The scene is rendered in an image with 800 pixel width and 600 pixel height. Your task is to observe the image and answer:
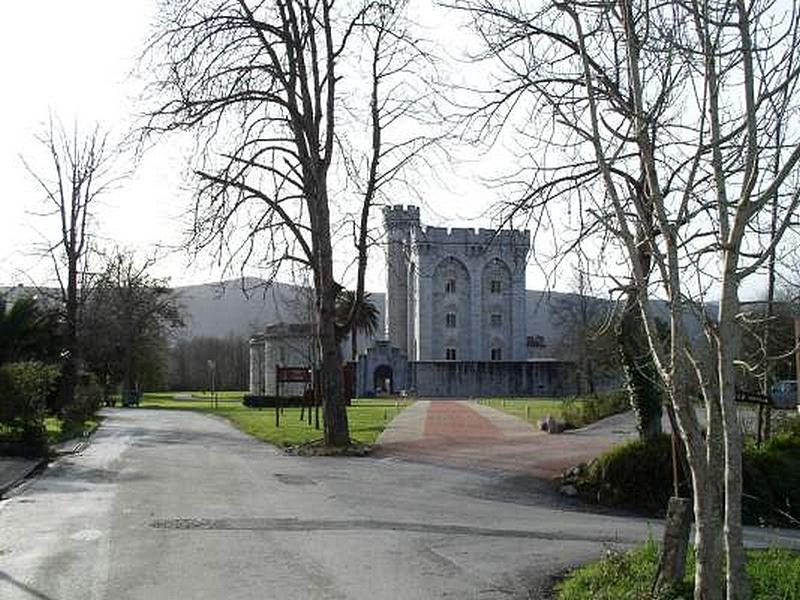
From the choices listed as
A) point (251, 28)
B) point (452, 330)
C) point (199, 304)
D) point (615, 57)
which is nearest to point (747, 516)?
point (615, 57)

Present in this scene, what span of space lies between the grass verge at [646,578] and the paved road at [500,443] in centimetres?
1122

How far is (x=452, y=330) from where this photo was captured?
112 m

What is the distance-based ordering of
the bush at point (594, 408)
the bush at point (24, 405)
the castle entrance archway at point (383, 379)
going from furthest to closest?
the castle entrance archway at point (383, 379), the bush at point (594, 408), the bush at point (24, 405)

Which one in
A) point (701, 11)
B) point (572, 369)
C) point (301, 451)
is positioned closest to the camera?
point (701, 11)

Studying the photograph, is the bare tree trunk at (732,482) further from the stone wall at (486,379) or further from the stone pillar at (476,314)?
the stone pillar at (476,314)

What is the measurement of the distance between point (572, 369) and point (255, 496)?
55422 millimetres

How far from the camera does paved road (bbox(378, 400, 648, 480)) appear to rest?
75.8 ft

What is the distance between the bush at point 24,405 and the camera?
25.0 m

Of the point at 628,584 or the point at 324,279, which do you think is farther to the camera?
the point at 324,279

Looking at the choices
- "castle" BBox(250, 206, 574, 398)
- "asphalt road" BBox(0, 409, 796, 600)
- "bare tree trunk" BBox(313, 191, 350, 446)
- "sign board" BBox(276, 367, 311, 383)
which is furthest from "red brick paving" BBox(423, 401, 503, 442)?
"asphalt road" BBox(0, 409, 796, 600)

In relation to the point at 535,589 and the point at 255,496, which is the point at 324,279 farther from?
the point at 535,589

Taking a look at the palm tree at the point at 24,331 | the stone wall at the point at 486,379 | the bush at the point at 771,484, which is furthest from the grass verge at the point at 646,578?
the stone wall at the point at 486,379

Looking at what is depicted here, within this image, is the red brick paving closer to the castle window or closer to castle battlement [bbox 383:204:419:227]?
castle battlement [bbox 383:204:419:227]

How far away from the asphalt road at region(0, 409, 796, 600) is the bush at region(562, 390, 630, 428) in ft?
48.4
